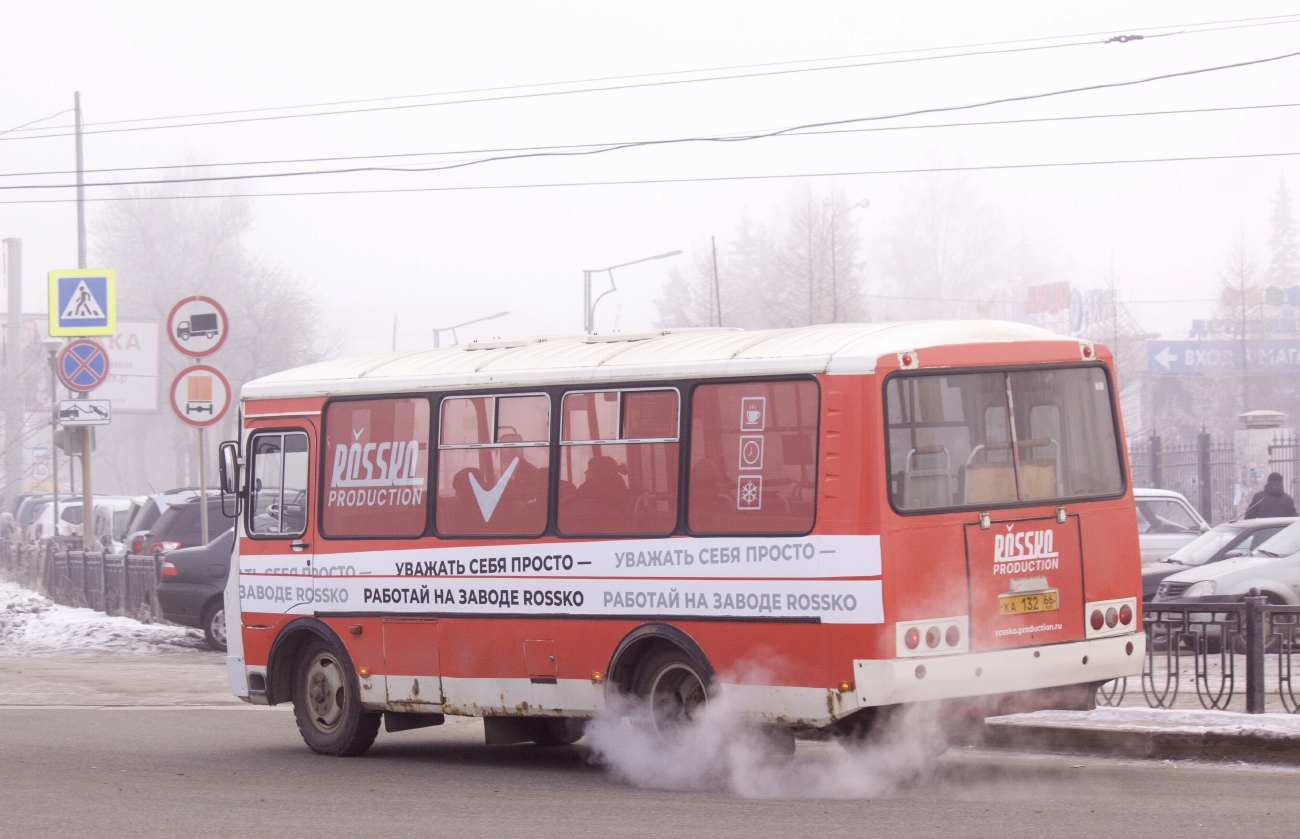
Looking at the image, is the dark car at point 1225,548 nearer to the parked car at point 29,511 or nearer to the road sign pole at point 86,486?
the road sign pole at point 86,486

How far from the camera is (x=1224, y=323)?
76812 millimetres

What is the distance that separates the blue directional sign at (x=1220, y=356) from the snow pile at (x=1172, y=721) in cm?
6279

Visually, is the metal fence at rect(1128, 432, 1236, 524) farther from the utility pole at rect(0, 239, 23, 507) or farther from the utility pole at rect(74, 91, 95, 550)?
the utility pole at rect(0, 239, 23, 507)

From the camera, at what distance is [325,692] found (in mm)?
11898

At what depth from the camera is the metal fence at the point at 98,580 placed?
22250 mm

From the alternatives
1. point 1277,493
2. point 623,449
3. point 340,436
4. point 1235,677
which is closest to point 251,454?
point 340,436

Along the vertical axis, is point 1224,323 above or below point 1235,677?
above

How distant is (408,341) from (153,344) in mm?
72986

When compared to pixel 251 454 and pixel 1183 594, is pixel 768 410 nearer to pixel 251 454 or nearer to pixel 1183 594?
pixel 251 454

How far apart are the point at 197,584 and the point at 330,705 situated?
8.17 meters

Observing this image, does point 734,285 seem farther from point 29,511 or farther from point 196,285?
point 29,511

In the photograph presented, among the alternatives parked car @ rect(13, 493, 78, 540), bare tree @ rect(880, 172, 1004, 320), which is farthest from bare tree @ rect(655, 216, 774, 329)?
parked car @ rect(13, 493, 78, 540)

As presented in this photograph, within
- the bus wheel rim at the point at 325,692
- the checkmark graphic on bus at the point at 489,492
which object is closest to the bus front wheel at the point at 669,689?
the checkmark graphic on bus at the point at 489,492

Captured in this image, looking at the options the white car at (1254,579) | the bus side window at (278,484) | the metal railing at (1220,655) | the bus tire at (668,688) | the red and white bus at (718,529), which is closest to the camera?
the red and white bus at (718,529)
